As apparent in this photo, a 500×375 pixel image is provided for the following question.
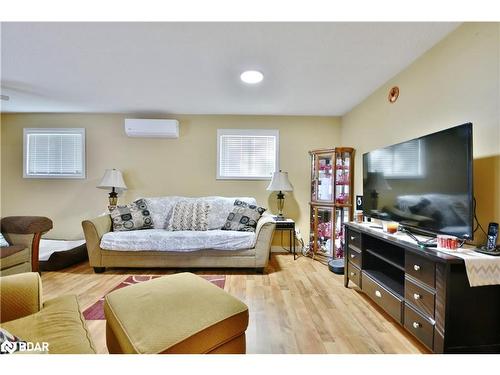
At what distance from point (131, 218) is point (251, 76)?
2.33m

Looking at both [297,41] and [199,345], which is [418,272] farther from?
[297,41]

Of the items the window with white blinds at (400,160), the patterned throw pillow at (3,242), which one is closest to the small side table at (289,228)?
the window with white blinds at (400,160)

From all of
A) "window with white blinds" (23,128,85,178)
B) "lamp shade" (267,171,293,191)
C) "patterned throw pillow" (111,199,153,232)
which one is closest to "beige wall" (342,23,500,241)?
"lamp shade" (267,171,293,191)

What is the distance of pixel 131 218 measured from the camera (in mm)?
2990

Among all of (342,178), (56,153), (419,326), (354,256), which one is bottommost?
(419,326)

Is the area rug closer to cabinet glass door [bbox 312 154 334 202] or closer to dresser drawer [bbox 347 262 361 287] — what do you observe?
dresser drawer [bbox 347 262 361 287]

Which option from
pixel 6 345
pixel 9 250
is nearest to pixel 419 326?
pixel 6 345

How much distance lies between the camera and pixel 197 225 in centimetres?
305

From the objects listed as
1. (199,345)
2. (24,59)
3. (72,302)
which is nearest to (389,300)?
(199,345)

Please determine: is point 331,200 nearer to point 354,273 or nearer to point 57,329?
point 354,273

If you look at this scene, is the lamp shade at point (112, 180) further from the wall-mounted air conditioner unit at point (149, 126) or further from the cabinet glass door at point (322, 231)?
the cabinet glass door at point (322, 231)

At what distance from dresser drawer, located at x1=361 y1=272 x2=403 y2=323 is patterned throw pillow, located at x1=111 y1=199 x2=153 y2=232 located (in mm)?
2646
